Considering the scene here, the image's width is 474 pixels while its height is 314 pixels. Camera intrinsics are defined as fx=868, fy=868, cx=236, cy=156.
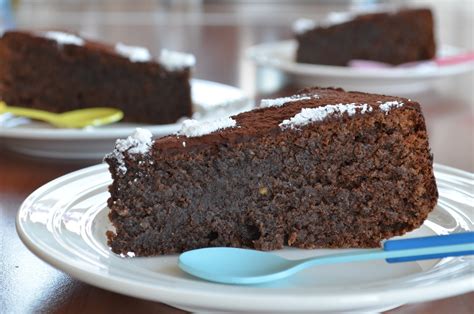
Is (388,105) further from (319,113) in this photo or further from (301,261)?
(301,261)

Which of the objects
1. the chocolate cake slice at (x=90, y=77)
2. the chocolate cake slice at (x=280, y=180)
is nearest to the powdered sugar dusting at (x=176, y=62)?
the chocolate cake slice at (x=90, y=77)

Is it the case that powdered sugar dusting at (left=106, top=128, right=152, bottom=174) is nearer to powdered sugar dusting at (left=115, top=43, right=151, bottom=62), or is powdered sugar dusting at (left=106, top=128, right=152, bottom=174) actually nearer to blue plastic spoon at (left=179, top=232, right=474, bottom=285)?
blue plastic spoon at (left=179, top=232, right=474, bottom=285)

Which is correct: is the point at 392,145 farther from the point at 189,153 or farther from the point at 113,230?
the point at 113,230

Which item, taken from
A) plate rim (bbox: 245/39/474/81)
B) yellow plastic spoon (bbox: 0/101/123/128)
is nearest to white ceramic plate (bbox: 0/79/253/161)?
yellow plastic spoon (bbox: 0/101/123/128)

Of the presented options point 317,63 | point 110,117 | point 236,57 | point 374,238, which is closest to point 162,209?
point 374,238

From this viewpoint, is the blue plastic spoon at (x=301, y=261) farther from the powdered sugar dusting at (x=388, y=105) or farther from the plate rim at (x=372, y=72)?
the plate rim at (x=372, y=72)
